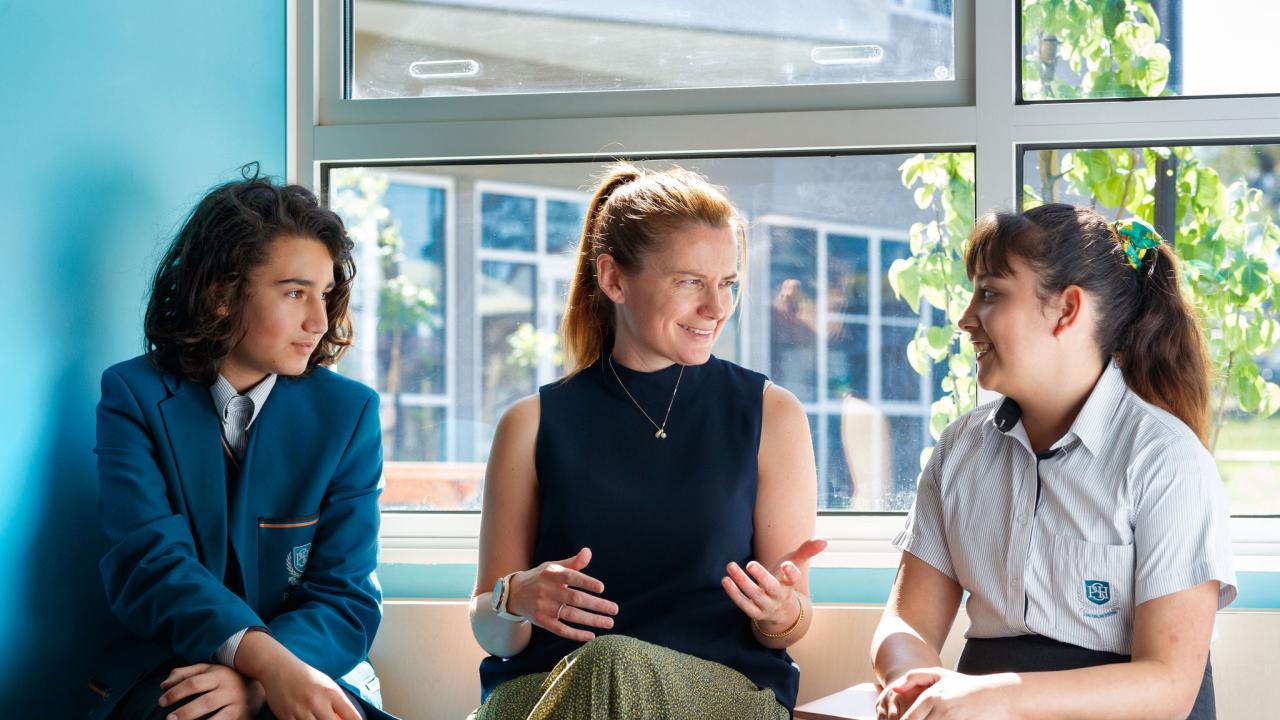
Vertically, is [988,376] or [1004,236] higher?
[1004,236]

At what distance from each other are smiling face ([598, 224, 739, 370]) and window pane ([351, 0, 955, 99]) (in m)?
0.78

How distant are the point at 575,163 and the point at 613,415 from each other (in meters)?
0.87

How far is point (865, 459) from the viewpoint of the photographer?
2.60 m

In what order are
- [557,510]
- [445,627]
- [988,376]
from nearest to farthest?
1. [988,376]
2. [557,510]
3. [445,627]

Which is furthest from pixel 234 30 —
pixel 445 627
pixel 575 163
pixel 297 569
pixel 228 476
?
pixel 445 627

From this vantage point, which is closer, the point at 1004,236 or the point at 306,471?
the point at 1004,236

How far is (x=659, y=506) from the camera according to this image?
197 cm

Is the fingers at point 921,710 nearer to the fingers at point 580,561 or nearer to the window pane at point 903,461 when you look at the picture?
the fingers at point 580,561

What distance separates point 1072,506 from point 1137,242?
44 centimetres

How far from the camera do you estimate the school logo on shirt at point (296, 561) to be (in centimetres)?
202

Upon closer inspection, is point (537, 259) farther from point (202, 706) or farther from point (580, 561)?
point (202, 706)

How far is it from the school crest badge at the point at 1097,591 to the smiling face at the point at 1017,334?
1.02 ft

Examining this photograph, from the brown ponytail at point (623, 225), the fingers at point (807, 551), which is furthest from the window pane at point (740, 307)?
the fingers at point (807, 551)

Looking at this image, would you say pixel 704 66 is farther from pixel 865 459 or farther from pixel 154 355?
pixel 154 355
